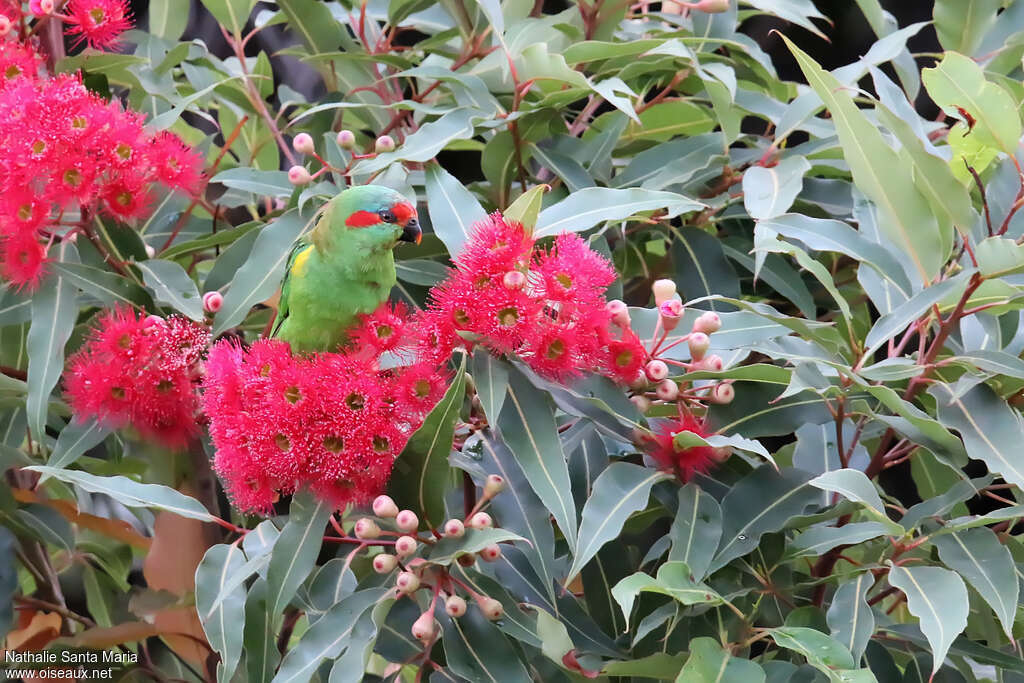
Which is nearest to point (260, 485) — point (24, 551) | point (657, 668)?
point (657, 668)

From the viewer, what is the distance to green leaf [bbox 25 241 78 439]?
4.71 feet

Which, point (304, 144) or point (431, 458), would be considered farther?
point (304, 144)

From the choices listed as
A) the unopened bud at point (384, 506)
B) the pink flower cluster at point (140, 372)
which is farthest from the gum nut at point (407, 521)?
the pink flower cluster at point (140, 372)

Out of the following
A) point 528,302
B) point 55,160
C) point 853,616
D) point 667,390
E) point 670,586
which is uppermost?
point 55,160

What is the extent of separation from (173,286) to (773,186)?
34.8 inches

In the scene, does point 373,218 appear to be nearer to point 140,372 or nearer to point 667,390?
point 140,372

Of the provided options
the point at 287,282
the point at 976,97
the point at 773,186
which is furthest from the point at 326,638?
the point at 976,97

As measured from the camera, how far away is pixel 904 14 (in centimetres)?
384

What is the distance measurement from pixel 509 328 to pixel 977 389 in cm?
58

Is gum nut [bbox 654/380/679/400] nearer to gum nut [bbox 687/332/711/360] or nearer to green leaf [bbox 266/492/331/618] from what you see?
gum nut [bbox 687/332/711/360]

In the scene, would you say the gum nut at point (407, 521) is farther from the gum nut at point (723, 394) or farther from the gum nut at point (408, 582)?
the gum nut at point (723, 394)

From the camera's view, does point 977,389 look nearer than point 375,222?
Yes

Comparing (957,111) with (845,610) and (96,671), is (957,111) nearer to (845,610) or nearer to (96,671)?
(845,610)

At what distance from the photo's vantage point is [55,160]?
4.67 feet
